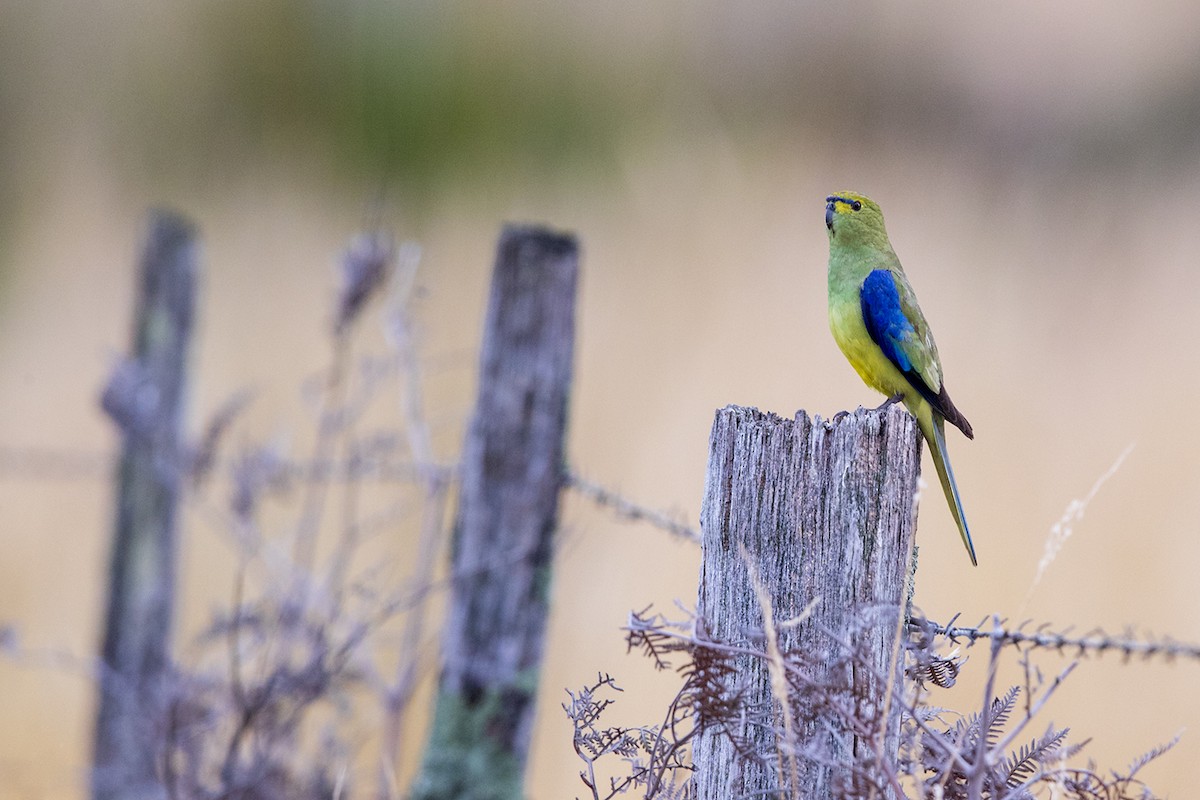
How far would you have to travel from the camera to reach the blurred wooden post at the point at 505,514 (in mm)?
3066

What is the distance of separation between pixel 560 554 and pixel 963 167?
4.46 meters

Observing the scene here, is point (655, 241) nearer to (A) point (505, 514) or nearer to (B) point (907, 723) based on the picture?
(A) point (505, 514)

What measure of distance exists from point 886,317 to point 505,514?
1.09m

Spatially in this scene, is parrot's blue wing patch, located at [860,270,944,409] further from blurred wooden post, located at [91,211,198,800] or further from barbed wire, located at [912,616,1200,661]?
blurred wooden post, located at [91,211,198,800]

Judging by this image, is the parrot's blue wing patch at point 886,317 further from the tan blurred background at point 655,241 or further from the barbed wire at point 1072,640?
the tan blurred background at point 655,241

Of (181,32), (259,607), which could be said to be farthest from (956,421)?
(181,32)

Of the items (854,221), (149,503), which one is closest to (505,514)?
(854,221)

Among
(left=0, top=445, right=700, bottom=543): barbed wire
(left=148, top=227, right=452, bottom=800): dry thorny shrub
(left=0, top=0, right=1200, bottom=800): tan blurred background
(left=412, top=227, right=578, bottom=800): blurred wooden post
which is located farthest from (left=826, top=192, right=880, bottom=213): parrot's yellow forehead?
(left=0, top=0, right=1200, bottom=800): tan blurred background

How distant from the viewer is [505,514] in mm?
3070

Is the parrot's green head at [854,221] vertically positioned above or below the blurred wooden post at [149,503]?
above

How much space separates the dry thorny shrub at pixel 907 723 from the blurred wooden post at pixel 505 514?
124 centimetres

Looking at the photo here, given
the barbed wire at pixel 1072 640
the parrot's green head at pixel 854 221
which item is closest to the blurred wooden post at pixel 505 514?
the parrot's green head at pixel 854 221

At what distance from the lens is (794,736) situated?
1.65m

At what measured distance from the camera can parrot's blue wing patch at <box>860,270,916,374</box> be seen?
288 centimetres
